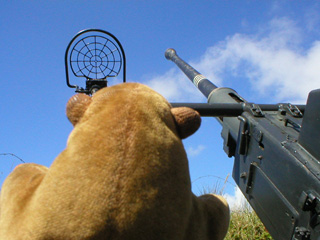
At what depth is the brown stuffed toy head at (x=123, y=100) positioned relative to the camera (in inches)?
57.1

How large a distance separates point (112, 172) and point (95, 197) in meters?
0.09

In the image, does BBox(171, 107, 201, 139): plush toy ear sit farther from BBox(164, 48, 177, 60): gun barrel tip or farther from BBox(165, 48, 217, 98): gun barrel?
BBox(164, 48, 177, 60): gun barrel tip

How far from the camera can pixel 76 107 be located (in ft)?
4.77

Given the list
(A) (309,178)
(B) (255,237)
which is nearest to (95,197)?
(A) (309,178)

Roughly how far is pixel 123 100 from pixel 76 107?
0.18 meters

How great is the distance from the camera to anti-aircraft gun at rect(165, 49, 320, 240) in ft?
6.34

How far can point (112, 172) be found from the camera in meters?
1.26

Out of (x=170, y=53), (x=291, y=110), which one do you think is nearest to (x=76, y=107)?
(x=291, y=110)

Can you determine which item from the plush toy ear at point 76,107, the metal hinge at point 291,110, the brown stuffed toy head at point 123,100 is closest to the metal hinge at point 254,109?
the metal hinge at point 291,110

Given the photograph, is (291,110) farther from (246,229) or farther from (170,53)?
(170,53)

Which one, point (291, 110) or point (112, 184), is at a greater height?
point (291, 110)

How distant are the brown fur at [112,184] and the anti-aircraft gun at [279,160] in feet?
2.36

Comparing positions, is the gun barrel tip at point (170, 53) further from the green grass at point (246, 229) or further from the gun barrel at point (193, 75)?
the green grass at point (246, 229)

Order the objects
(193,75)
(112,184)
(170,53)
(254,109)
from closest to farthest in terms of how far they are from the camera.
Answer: (112,184) → (254,109) → (193,75) → (170,53)
